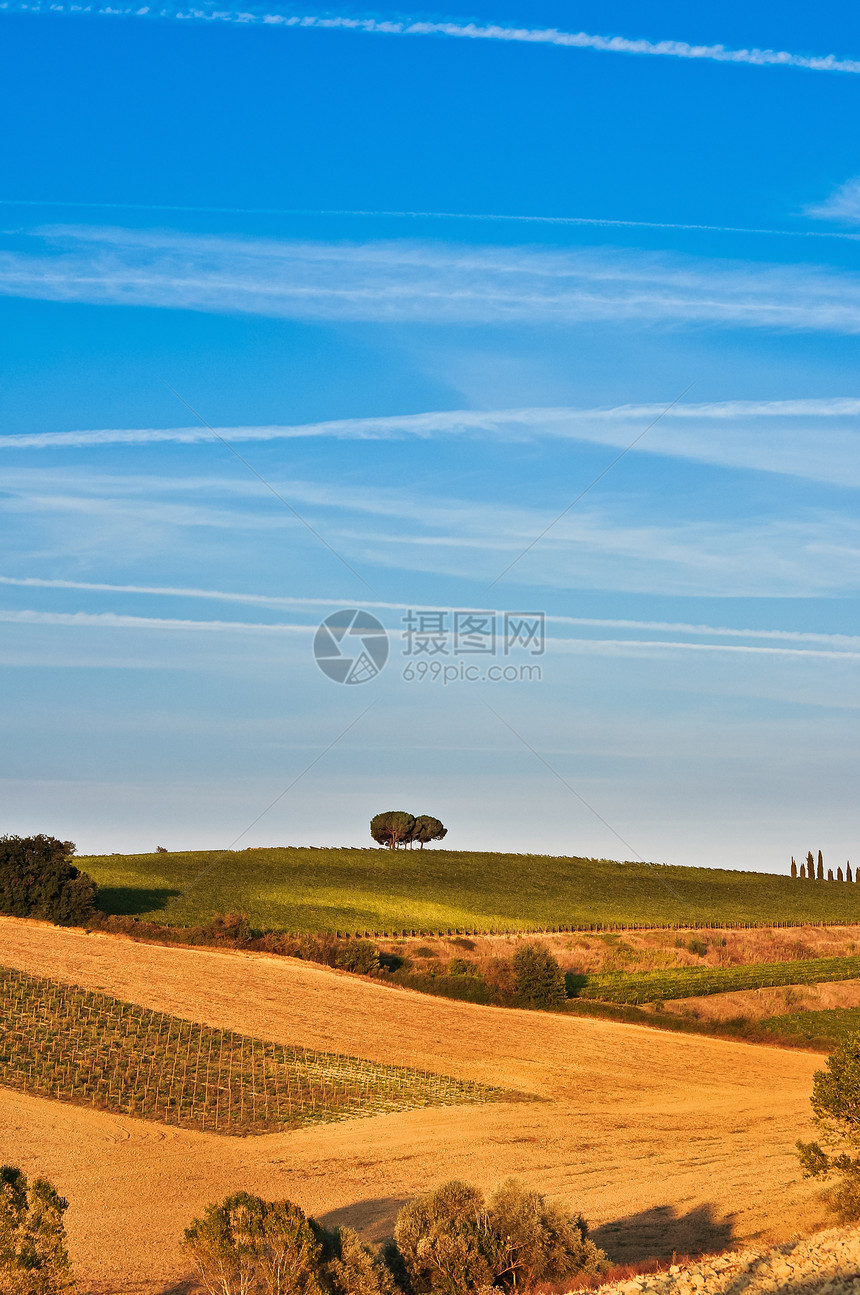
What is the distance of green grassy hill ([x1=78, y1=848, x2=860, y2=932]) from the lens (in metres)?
82.2

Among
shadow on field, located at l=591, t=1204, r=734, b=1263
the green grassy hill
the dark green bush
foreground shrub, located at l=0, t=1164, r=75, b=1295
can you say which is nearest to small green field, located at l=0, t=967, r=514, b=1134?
shadow on field, located at l=591, t=1204, r=734, b=1263

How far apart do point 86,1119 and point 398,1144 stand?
961 centimetres

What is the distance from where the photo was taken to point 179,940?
224ft

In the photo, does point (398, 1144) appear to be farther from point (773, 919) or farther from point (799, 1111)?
point (773, 919)

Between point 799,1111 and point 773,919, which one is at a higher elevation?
point 773,919

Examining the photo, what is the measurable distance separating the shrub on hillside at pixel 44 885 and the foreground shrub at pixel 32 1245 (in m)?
52.7

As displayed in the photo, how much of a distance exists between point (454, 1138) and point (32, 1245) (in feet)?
61.4

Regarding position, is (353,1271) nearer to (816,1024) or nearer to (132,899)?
(816,1024)

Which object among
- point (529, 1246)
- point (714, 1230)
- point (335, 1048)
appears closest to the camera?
point (529, 1246)

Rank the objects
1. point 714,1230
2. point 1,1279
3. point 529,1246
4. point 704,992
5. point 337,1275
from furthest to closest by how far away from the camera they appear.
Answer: point 704,992
point 714,1230
point 529,1246
point 337,1275
point 1,1279

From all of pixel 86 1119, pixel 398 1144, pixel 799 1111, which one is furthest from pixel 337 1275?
pixel 799 1111

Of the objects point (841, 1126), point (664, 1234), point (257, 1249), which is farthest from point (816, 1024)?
point (257, 1249)

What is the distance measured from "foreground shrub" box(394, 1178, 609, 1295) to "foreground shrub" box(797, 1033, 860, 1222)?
21.2 ft

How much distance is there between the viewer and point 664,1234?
25.5 meters
